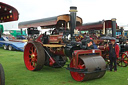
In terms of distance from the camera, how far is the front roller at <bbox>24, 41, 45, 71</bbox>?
4.86 m

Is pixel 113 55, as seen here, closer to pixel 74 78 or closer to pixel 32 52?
pixel 74 78

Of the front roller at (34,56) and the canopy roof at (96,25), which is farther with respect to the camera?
the canopy roof at (96,25)

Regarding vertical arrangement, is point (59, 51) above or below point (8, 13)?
below

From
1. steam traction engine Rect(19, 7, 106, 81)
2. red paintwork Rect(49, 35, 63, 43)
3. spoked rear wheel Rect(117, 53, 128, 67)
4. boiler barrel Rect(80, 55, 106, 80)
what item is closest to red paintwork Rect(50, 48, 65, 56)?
steam traction engine Rect(19, 7, 106, 81)

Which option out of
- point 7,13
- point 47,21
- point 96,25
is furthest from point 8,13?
point 96,25

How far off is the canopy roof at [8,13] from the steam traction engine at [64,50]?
1.52 meters

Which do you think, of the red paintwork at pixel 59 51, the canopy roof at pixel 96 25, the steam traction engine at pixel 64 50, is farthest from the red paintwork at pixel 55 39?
the canopy roof at pixel 96 25

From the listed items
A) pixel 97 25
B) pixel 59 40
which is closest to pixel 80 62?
pixel 59 40

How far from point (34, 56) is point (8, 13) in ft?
6.93

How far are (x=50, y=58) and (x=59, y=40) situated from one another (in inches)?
22.9

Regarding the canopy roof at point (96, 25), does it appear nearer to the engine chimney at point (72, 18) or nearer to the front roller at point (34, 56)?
the engine chimney at point (72, 18)

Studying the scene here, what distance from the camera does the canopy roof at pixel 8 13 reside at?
3054 millimetres

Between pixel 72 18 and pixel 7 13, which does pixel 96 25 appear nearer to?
pixel 72 18

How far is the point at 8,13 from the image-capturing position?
3.31m
